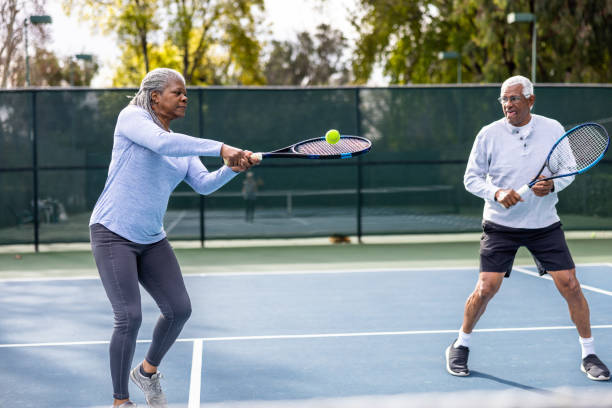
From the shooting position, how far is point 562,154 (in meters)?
4.37

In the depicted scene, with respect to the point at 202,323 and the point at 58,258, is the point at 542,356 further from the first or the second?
the point at 58,258

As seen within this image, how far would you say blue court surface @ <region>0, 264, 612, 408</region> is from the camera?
428 cm

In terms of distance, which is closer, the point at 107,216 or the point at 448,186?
the point at 107,216

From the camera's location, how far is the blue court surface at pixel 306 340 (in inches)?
168

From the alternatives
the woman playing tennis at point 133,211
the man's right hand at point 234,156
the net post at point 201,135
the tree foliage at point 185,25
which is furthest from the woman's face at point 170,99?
the tree foliage at point 185,25

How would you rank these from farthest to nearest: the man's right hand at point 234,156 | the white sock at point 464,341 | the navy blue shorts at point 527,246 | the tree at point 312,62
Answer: the tree at point 312,62, the white sock at point 464,341, the navy blue shorts at point 527,246, the man's right hand at point 234,156

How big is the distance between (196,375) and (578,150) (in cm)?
271

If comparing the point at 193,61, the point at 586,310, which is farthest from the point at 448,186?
the point at 193,61

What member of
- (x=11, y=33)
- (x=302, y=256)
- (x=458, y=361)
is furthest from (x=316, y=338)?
(x=11, y=33)

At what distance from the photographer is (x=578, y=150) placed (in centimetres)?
471

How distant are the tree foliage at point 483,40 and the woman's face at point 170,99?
19478mm

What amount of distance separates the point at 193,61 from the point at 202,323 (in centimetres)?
2699

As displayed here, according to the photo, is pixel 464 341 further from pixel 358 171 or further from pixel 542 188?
pixel 358 171

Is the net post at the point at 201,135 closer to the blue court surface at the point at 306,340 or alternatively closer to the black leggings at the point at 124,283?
the blue court surface at the point at 306,340
